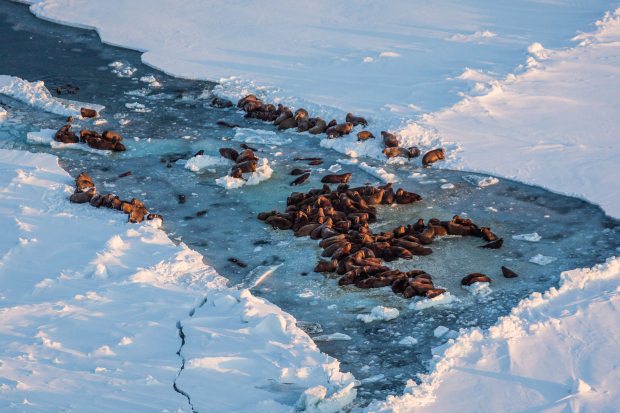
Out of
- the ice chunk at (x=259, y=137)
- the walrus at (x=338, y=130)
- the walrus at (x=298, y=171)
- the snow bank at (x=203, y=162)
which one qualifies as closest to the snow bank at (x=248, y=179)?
the walrus at (x=298, y=171)

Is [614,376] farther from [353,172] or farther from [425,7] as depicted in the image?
[425,7]

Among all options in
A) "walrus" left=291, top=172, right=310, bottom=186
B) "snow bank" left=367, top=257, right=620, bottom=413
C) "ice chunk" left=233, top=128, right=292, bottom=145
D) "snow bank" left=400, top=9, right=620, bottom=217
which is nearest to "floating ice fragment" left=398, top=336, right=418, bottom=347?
"snow bank" left=367, top=257, right=620, bottom=413

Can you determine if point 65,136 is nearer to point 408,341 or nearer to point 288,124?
point 288,124

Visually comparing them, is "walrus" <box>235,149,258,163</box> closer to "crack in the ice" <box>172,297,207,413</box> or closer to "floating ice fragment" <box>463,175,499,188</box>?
"floating ice fragment" <box>463,175,499,188</box>

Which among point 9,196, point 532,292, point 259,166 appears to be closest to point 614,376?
point 532,292

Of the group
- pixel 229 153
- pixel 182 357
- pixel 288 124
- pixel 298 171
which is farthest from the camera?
pixel 288 124

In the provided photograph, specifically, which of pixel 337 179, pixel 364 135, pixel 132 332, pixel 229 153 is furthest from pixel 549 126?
pixel 132 332

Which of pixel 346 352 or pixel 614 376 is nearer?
pixel 614 376
